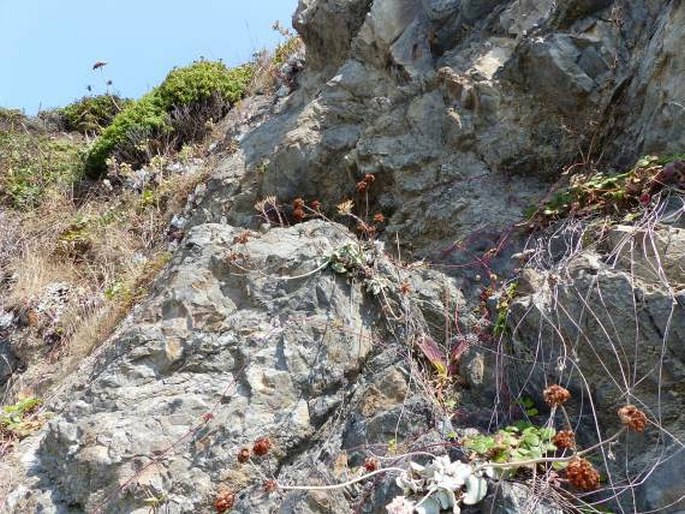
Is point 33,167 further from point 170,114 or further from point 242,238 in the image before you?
point 242,238

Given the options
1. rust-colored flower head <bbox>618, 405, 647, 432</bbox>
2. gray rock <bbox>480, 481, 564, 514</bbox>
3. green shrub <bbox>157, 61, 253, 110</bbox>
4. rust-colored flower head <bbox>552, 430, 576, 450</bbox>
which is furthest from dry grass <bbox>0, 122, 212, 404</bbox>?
rust-colored flower head <bbox>618, 405, 647, 432</bbox>

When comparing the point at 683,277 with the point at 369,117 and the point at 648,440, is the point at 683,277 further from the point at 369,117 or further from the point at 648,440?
the point at 369,117

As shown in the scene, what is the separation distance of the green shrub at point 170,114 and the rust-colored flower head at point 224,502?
6.67 metres

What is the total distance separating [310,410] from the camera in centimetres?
408

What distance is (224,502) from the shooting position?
353 cm

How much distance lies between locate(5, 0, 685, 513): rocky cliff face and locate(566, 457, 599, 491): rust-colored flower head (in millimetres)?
176

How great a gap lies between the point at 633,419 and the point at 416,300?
66.9 inches

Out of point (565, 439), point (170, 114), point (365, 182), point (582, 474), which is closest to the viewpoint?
point (582, 474)

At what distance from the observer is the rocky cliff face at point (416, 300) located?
3633 millimetres

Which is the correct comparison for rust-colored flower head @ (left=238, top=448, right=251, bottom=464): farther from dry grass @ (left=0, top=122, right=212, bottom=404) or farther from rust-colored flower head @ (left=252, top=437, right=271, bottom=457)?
dry grass @ (left=0, top=122, right=212, bottom=404)

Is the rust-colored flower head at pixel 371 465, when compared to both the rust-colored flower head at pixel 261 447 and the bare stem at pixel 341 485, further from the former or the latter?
the rust-colored flower head at pixel 261 447

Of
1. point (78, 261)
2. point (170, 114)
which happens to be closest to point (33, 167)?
point (170, 114)

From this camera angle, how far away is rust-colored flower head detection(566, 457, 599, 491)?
3.11 metres

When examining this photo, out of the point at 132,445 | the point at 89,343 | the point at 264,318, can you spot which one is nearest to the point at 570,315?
the point at 264,318
